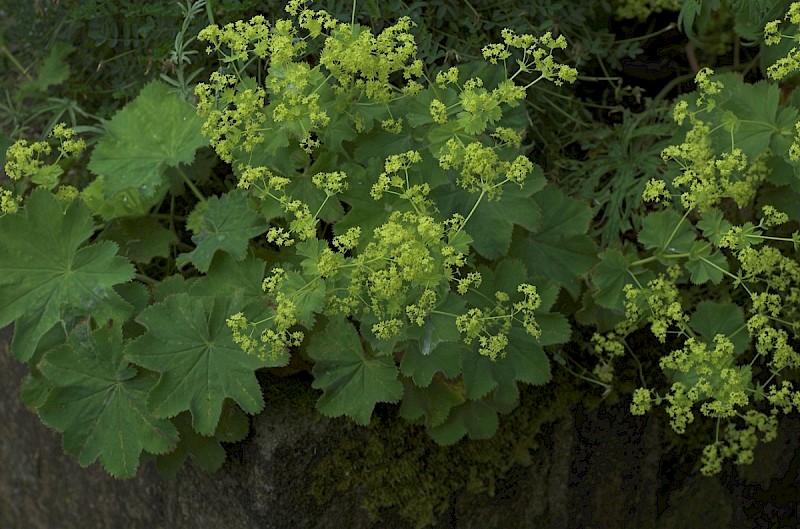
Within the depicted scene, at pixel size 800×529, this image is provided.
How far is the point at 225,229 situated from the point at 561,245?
32.3 inches

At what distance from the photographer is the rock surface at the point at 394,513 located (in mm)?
2326

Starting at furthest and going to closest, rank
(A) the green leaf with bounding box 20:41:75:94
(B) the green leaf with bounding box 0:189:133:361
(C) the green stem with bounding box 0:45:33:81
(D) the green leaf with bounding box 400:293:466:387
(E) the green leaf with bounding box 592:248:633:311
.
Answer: (C) the green stem with bounding box 0:45:33:81 → (A) the green leaf with bounding box 20:41:75:94 → (E) the green leaf with bounding box 592:248:633:311 → (B) the green leaf with bounding box 0:189:133:361 → (D) the green leaf with bounding box 400:293:466:387

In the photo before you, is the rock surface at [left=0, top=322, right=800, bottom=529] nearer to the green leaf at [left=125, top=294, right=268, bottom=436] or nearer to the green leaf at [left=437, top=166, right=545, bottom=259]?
the green leaf at [left=125, top=294, right=268, bottom=436]

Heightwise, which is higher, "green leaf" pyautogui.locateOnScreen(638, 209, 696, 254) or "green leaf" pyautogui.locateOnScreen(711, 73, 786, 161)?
"green leaf" pyautogui.locateOnScreen(711, 73, 786, 161)

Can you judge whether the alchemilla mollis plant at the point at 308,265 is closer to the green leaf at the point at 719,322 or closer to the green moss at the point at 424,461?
the green moss at the point at 424,461

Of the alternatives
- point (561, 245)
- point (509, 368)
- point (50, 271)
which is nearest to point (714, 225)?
point (561, 245)

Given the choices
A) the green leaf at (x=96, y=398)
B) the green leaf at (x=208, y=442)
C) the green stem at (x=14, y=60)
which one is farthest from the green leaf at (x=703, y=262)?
the green stem at (x=14, y=60)

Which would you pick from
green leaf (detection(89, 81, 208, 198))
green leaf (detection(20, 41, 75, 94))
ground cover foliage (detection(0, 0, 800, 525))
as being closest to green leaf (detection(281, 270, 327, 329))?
ground cover foliage (detection(0, 0, 800, 525))

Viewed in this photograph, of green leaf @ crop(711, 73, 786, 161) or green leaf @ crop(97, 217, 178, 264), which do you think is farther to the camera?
green leaf @ crop(97, 217, 178, 264)

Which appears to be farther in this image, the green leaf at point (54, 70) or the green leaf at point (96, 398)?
the green leaf at point (54, 70)

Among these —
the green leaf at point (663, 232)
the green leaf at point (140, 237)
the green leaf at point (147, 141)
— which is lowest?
the green leaf at point (140, 237)

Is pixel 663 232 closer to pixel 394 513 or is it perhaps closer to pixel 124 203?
pixel 394 513

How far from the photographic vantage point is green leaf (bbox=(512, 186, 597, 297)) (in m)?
2.37

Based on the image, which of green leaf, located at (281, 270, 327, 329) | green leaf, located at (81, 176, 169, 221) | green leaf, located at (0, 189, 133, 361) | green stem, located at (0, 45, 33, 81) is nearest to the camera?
green leaf, located at (281, 270, 327, 329)
